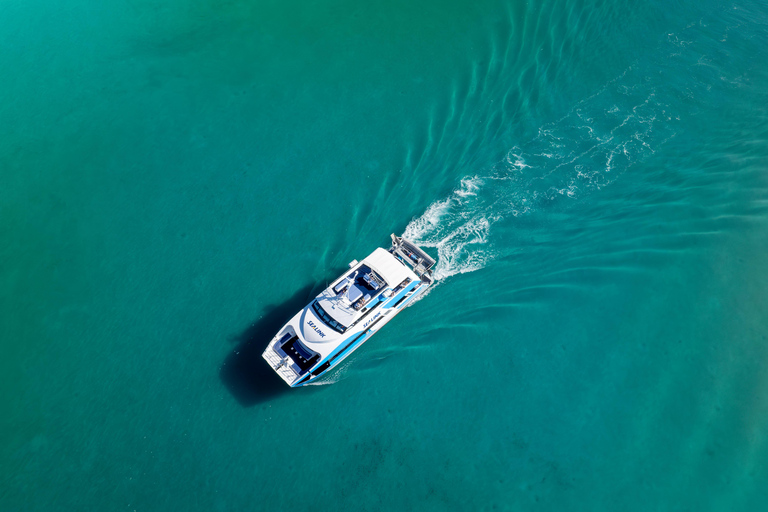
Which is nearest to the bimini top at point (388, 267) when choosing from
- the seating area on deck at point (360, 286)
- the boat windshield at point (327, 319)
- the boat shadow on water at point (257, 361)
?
the seating area on deck at point (360, 286)

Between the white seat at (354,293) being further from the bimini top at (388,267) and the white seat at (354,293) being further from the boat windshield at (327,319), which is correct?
the boat windshield at (327,319)

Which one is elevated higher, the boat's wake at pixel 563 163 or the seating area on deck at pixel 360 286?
the seating area on deck at pixel 360 286

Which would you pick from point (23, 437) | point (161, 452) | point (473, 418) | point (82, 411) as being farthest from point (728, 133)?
point (23, 437)

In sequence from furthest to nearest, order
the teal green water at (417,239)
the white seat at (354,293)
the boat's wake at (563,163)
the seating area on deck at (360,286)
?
1. the boat's wake at (563,163)
2. the white seat at (354,293)
3. the seating area on deck at (360,286)
4. the teal green water at (417,239)

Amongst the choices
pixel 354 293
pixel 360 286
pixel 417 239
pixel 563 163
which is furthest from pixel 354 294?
pixel 563 163

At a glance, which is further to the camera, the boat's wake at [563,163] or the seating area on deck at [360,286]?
the boat's wake at [563,163]

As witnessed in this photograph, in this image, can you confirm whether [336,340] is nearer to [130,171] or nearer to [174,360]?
[174,360]

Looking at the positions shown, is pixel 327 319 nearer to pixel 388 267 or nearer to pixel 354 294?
pixel 354 294
